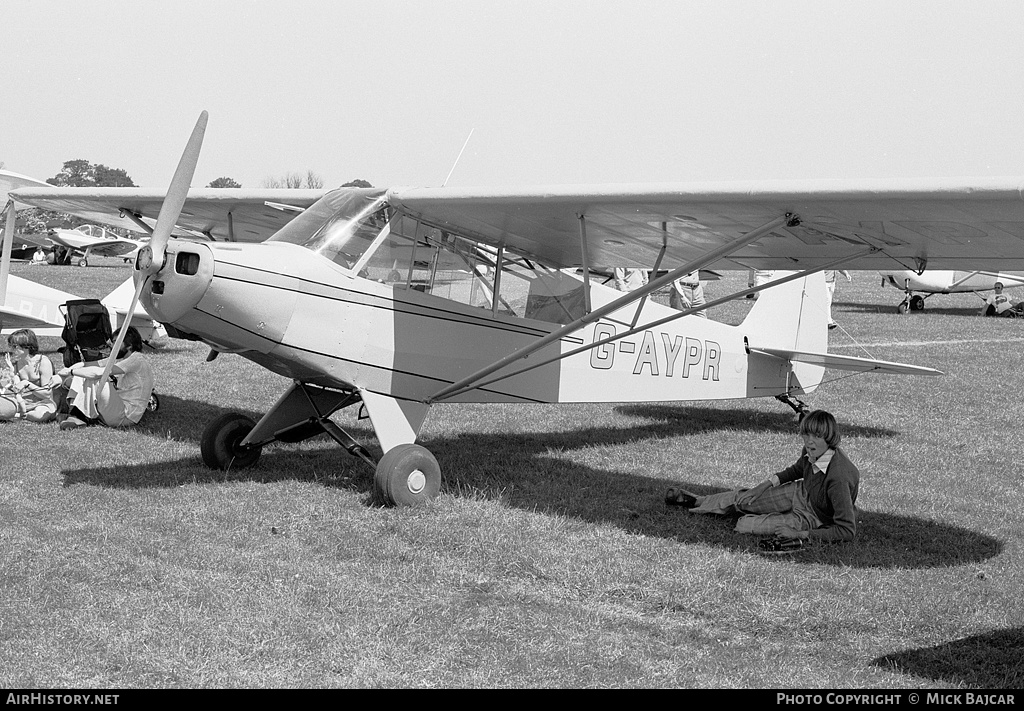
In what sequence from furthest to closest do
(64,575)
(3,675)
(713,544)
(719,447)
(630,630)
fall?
(719,447) < (713,544) < (64,575) < (630,630) < (3,675)

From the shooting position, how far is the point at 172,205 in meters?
6.77

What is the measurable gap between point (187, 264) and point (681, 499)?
12.8ft

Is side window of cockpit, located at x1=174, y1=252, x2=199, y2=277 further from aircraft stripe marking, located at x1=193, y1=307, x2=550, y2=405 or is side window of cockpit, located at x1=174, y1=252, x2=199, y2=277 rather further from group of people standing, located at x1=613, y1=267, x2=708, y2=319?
group of people standing, located at x1=613, y1=267, x2=708, y2=319

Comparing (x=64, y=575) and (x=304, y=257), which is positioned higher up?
(x=304, y=257)

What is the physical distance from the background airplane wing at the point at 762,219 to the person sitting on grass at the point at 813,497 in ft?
4.34

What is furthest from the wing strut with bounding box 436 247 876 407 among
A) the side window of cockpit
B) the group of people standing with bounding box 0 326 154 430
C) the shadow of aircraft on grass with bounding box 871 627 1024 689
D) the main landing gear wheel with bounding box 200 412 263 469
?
the group of people standing with bounding box 0 326 154 430

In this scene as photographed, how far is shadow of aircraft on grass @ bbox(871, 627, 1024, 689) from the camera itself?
4223 millimetres

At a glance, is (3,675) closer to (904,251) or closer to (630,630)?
(630,630)

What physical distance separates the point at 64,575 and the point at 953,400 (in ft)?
36.8

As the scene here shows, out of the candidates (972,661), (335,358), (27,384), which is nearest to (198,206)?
(27,384)

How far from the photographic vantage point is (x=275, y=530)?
21.0 ft

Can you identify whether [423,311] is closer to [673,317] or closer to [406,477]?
[406,477]

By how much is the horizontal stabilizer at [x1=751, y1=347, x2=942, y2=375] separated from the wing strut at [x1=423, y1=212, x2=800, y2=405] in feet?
11.2

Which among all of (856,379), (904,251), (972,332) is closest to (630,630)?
(904,251)
